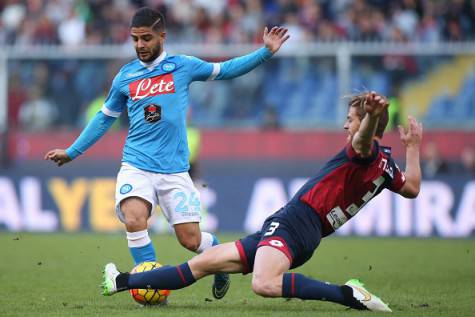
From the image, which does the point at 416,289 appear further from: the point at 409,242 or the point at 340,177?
the point at 409,242

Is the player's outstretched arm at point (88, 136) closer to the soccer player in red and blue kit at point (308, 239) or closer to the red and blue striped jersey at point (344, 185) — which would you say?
the soccer player in red and blue kit at point (308, 239)

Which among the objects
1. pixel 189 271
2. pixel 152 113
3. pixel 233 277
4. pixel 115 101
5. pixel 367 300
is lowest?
pixel 233 277

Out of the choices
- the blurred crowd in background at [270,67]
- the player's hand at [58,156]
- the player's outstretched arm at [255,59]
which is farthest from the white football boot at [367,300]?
the blurred crowd in background at [270,67]

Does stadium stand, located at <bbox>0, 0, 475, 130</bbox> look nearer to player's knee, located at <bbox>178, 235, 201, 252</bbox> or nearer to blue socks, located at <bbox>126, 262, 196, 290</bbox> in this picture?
player's knee, located at <bbox>178, 235, 201, 252</bbox>

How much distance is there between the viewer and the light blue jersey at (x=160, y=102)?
878cm

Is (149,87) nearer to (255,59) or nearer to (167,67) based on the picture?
(167,67)

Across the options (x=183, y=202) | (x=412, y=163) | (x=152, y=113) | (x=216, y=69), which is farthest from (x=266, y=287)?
(x=216, y=69)

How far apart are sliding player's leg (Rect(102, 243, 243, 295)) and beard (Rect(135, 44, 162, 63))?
190 cm

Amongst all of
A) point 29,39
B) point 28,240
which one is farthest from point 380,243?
point 29,39

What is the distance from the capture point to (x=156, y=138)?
8789 mm

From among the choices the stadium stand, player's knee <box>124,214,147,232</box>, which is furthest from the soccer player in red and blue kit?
the stadium stand

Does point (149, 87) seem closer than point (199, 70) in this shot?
Yes

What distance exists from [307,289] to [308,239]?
430 millimetres

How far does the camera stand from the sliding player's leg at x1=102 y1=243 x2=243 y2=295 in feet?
26.0
